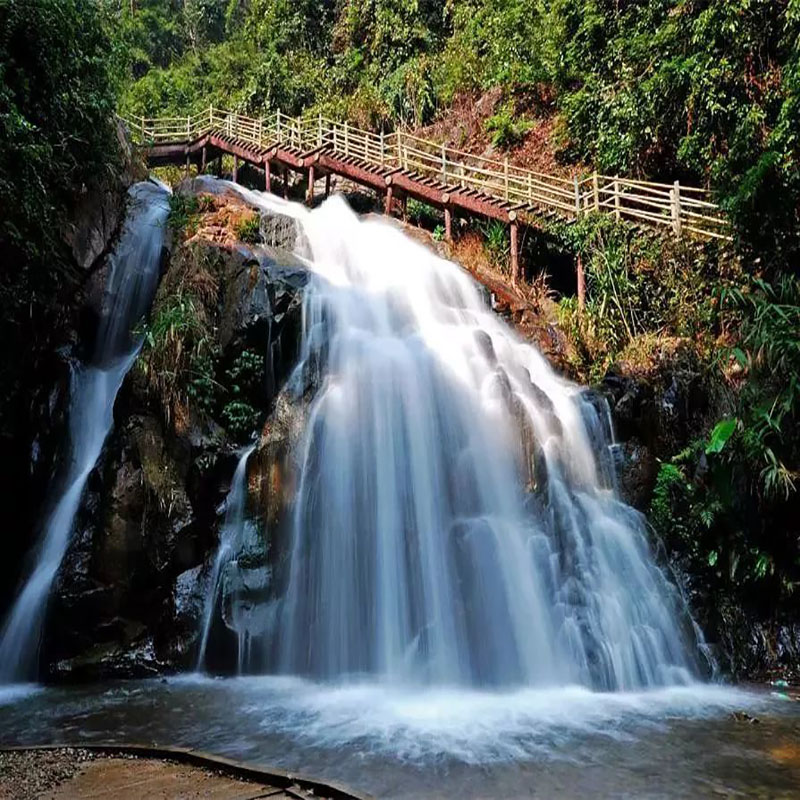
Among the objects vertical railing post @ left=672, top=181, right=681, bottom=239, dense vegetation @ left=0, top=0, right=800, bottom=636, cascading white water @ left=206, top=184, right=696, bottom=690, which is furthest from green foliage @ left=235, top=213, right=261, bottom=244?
vertical railing post @ left=672, top=181, right=681, bottom=239

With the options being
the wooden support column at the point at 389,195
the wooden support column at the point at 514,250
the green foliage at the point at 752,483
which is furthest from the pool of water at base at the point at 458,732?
the wooden support column at the point at 389,195

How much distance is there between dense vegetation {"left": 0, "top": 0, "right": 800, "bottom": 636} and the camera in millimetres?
8828

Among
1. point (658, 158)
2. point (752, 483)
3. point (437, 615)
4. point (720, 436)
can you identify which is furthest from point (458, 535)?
point (658, 158)

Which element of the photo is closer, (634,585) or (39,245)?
(634,585)

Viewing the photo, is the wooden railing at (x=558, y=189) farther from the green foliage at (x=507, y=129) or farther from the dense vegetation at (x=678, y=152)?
the green foliage at (x=507, y=129)

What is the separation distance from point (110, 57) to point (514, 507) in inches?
399

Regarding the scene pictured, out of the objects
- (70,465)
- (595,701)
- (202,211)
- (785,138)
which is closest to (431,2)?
(202,211)

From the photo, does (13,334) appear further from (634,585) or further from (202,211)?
(634,585)

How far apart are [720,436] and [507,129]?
49.0 feet

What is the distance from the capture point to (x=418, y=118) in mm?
24234

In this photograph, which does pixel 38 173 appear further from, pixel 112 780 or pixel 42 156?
pixel 112 780

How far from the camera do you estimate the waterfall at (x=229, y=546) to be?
311 inches

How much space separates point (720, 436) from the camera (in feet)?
29.0

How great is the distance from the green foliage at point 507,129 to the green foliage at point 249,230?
1006cm
